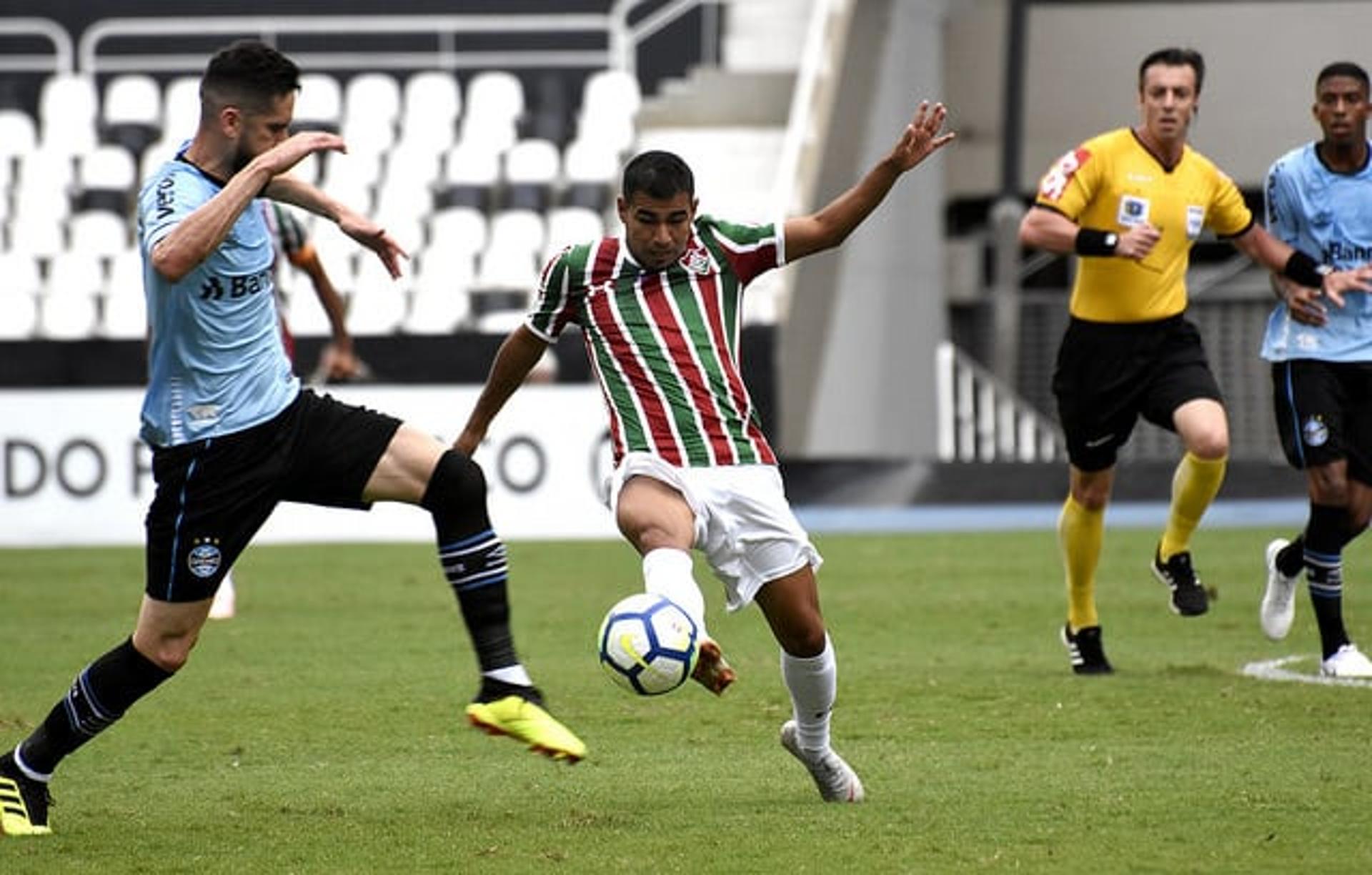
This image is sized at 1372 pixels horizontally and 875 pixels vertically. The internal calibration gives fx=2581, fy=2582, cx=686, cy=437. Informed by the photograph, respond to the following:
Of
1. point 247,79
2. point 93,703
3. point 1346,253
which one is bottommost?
point 93,703

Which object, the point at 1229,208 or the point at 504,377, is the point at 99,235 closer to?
the point at 1229,208

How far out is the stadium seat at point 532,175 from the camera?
23.7m

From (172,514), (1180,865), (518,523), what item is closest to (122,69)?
(518,523)

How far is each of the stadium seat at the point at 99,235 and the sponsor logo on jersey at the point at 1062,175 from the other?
49.5ft

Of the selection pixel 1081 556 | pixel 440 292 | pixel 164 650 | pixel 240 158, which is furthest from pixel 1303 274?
pixel 440 292

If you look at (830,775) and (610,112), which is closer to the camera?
(830,775)

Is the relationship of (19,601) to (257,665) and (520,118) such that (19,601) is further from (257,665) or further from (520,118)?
(520,118)

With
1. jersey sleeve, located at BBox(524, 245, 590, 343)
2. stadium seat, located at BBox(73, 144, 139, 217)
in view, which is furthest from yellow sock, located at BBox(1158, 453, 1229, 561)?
stadium seat, located at BBox(73, 144, 139, 217)

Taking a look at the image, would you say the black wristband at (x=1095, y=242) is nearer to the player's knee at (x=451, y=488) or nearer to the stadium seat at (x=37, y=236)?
the player's knee at (x=451, y=488)

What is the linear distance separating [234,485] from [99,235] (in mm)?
17463

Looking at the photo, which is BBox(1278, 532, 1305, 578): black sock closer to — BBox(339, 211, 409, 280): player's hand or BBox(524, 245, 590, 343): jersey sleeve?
BBox(524, 245, 590, 343): jersey sleeve

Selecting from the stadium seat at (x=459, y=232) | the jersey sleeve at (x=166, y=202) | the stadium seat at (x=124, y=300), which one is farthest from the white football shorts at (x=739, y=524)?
the stadium seat at (x=459, y=232)

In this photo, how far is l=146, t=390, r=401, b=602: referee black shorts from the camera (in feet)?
22.8

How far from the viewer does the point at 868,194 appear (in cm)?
717
